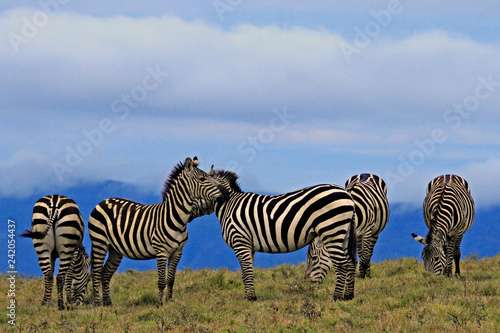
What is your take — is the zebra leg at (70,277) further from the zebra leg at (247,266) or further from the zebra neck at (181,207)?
the zebra leg at (247,266)

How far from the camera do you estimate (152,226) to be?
13.3 metres

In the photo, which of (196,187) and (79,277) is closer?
(196,187)

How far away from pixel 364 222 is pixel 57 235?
8.64m

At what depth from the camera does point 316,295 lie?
43.9 feet

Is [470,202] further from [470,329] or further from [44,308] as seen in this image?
[44,308]

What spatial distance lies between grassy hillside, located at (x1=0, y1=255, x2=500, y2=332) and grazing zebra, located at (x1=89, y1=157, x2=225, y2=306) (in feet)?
3.47

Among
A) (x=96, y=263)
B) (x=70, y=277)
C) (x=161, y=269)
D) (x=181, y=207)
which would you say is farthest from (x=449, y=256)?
(x=70, y=277)

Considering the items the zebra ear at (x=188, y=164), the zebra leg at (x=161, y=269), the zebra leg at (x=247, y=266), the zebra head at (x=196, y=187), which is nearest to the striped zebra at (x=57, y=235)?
the zebra leg at (x=161, y=269)

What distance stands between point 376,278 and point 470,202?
462 centimetres

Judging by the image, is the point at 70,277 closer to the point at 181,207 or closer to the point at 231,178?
the point at 181,207

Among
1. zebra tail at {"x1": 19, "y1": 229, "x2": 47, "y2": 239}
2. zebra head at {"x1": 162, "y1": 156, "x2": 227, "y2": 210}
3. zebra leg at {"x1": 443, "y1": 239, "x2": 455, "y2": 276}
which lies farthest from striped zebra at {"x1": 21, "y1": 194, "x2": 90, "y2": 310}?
zebra leg at {"x1": 443, "y1": 239, "x2": 455, "y2": 276}

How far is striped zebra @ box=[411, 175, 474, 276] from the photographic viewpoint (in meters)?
16.1

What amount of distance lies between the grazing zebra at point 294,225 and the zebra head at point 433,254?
4536 millimetres

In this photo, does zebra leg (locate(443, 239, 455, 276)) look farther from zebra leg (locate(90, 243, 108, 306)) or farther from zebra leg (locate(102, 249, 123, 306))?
zebra leg (locate(90, 243, 108, 306))
